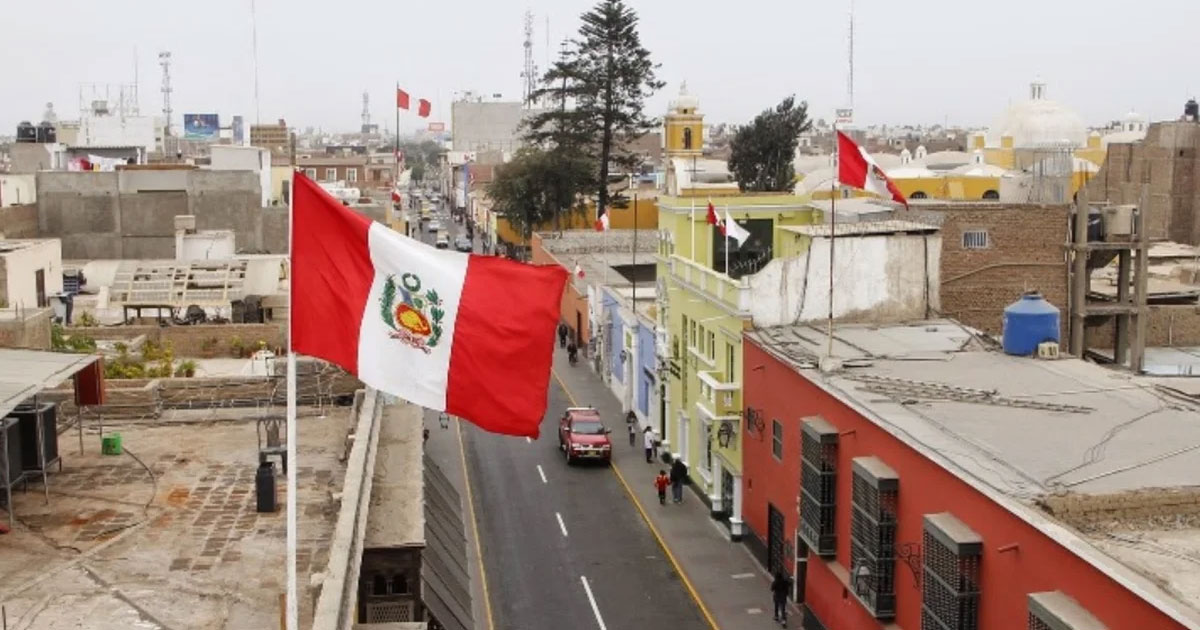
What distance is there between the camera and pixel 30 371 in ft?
53.5

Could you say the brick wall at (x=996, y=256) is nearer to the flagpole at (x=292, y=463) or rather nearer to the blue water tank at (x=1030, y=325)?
the blue water tank at (x=1030, y=325)

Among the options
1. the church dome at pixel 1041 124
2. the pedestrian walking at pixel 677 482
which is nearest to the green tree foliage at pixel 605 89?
the church dome at pixel 1041 124

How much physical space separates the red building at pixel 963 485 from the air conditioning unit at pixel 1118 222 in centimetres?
646

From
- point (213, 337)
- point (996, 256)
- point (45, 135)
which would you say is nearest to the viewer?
point (213, 337)

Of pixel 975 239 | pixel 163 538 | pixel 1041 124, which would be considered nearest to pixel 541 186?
pixel 1041 124

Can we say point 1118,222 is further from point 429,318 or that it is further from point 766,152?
point 766,152

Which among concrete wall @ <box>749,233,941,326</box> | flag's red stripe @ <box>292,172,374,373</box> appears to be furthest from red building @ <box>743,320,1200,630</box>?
flag's red stripe @ <box>292,172,374,373</box>

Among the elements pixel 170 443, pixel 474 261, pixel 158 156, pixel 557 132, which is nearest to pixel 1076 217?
pixel 170 443

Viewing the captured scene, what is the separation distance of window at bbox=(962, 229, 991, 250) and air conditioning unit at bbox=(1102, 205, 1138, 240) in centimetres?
282

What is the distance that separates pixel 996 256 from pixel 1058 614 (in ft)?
60.1

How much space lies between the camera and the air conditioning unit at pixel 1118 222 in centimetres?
3166

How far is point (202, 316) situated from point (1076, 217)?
21.1 metres

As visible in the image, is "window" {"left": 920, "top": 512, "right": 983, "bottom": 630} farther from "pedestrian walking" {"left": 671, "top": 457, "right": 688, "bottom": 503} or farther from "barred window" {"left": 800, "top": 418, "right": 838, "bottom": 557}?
"pedestrian walking" {"left": 671, "top": 457, "right": 688, "bottom": 503}

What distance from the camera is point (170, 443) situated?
18641 millimetres
